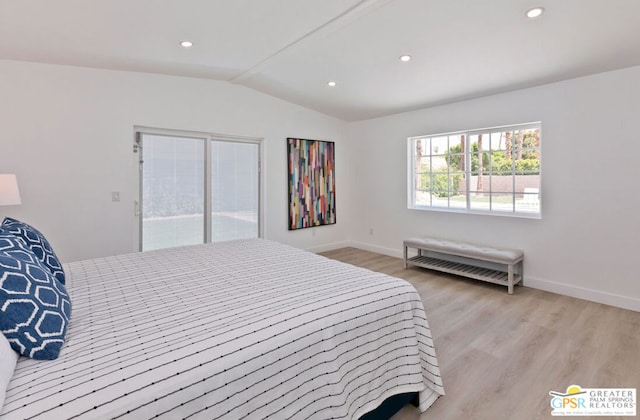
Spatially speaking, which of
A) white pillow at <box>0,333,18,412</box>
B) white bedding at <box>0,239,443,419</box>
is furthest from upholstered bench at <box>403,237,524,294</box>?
white pillow at <box>0,333,18,412</box>

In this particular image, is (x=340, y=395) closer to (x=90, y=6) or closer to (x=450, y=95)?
(x=90, y=6)

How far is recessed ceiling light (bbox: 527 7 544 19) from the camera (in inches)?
88.5

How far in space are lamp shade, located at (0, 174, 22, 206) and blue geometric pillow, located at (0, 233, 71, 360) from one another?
1809mm

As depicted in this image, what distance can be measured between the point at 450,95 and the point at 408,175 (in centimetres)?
138

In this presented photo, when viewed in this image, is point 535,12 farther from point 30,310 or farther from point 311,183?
point 311,183

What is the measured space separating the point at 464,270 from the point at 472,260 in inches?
13.2

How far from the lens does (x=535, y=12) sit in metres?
2.28

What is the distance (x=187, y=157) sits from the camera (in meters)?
4.18

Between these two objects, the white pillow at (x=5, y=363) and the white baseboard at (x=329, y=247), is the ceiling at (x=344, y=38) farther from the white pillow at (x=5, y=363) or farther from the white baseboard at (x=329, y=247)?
the white baseboard at (x=329, y=247)

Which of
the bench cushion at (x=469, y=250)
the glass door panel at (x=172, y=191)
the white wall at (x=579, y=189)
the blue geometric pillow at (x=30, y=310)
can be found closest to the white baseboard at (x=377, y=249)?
the bench cushion at (x=469, y=250)

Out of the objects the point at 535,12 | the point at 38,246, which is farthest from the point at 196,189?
the point at 535,12

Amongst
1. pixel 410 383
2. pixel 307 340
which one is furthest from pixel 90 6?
pixel 410 383

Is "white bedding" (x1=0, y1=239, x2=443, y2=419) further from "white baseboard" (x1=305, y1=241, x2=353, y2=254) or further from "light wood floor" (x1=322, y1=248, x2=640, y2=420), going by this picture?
"white baseboard" (x1=305, y1=241, x2=353, y2=254)

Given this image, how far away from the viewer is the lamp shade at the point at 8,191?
8.59 feet
